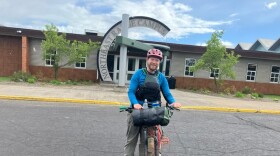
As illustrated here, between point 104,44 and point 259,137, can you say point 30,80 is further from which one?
point 259,137

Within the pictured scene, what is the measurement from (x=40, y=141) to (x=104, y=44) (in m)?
14.0

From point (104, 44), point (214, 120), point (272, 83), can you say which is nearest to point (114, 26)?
point (104, 44)

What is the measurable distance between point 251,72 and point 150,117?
21.5 metres

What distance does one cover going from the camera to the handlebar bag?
3.37 m

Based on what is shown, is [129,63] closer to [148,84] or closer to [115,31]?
[115,31]

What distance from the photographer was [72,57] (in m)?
18.1

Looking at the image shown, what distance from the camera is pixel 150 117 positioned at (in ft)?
11.1

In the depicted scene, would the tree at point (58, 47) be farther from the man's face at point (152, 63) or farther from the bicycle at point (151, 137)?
the bicycle at point (151, 137)

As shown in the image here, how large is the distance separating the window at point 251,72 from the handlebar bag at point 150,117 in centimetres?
2120

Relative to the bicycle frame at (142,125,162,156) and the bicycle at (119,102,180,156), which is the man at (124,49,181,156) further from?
the bicycle frame at (142,125,162,156)

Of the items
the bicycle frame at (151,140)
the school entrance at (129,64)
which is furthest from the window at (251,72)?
the bicycle frame at (151,140)

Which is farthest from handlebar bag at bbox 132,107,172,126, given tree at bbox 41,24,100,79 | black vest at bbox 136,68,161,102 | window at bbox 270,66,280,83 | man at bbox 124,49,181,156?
window at bbox 270,66,280,83

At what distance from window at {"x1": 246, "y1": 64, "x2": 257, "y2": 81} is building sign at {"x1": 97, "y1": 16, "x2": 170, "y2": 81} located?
909cm

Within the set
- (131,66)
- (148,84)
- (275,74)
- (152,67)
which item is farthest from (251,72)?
(148,84)
